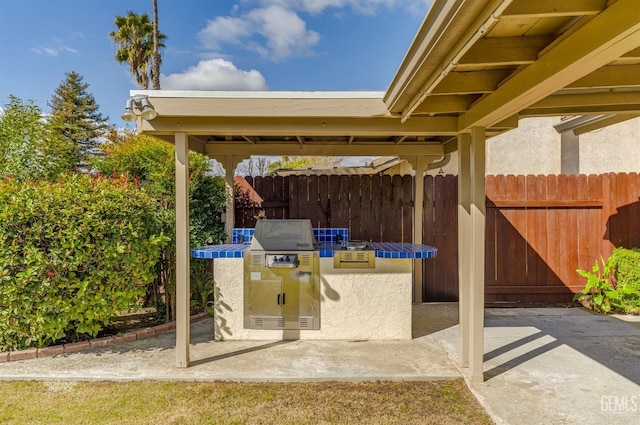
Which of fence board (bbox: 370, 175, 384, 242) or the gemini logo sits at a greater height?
fence board (bbox: 370, 175, 384, 242)

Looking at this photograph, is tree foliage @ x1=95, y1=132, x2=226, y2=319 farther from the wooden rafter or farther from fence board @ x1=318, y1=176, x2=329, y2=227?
the wooden rafter

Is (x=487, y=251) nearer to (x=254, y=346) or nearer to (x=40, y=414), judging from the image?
(x=254, y=346)

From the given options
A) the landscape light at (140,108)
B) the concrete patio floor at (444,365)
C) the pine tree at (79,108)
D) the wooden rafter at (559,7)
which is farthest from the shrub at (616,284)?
the pine tree at (79,108)

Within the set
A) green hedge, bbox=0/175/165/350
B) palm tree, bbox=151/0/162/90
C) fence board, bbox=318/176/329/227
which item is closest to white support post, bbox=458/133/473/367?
fence board, bbox=318/176/329/227

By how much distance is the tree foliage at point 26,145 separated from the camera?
577 cm

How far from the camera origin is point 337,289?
452 cm

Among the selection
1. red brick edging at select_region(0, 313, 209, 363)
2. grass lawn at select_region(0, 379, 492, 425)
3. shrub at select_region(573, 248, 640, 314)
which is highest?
shrub at select_region(573, 248, 640, 314)

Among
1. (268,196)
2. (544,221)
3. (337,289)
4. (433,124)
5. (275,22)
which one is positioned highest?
(275,22)

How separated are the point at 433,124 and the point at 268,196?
3191 millimetres

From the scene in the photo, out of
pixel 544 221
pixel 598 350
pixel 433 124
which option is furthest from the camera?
pixel 544 221

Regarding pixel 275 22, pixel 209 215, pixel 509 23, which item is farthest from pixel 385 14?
pixel 509 23

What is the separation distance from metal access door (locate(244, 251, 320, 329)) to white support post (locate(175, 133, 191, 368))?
2.76 ft

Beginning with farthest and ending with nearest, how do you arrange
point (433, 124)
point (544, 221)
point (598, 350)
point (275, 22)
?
point (275, 22) < point (544, 221) < point (598, 350) < point (433, 124)

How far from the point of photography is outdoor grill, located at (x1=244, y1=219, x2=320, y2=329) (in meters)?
4.45
